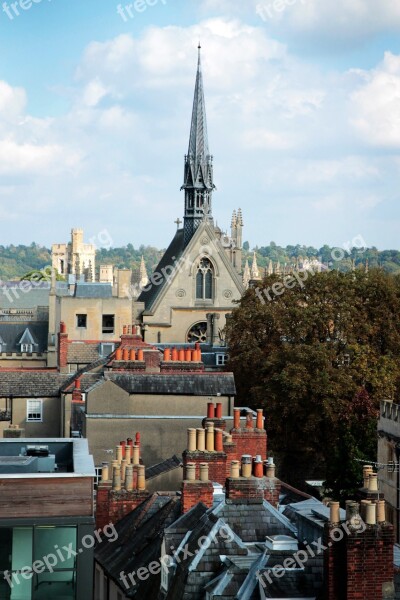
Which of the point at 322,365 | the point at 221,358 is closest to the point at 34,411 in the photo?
the point at 322,365

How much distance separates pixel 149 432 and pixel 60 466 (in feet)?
54.9

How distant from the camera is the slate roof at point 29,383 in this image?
6438 cm

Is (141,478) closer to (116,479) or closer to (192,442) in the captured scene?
(116,479)

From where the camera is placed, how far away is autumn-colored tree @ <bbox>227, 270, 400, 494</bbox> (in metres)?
64.4

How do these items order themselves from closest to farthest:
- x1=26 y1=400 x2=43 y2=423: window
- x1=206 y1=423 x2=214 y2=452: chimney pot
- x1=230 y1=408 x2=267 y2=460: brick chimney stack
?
1. x1=206 y1=423 x2=214 y2=452: chimney pot
2. x1=230 y1=408 x2=267 y2=460: brick chimney stack
3. x1=26 y1=400 x2=43 y2=423: window

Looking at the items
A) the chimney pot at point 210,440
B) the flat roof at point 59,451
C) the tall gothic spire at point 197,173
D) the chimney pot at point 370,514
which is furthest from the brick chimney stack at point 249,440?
the tall gothic spire at point 197,173

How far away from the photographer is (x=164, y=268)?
372ft

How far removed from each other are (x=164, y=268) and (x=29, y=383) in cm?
4859

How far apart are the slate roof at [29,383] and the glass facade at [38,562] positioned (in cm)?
3905

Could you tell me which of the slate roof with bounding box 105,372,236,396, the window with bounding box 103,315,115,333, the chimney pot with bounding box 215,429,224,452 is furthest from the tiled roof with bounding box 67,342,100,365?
→ the chimney pot with bounding box 215,429,224,452

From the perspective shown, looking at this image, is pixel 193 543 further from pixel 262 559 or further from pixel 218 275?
pixel 218 275

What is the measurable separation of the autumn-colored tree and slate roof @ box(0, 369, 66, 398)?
860 cm

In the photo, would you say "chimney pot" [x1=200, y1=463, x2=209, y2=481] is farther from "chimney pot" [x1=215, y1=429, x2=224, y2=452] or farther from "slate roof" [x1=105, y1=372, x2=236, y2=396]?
Answer: "slate roof" [x1=105, y1=372, x2=236, y2=396]

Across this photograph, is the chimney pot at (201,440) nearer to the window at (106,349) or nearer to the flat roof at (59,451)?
the flat roof at (59,451)
